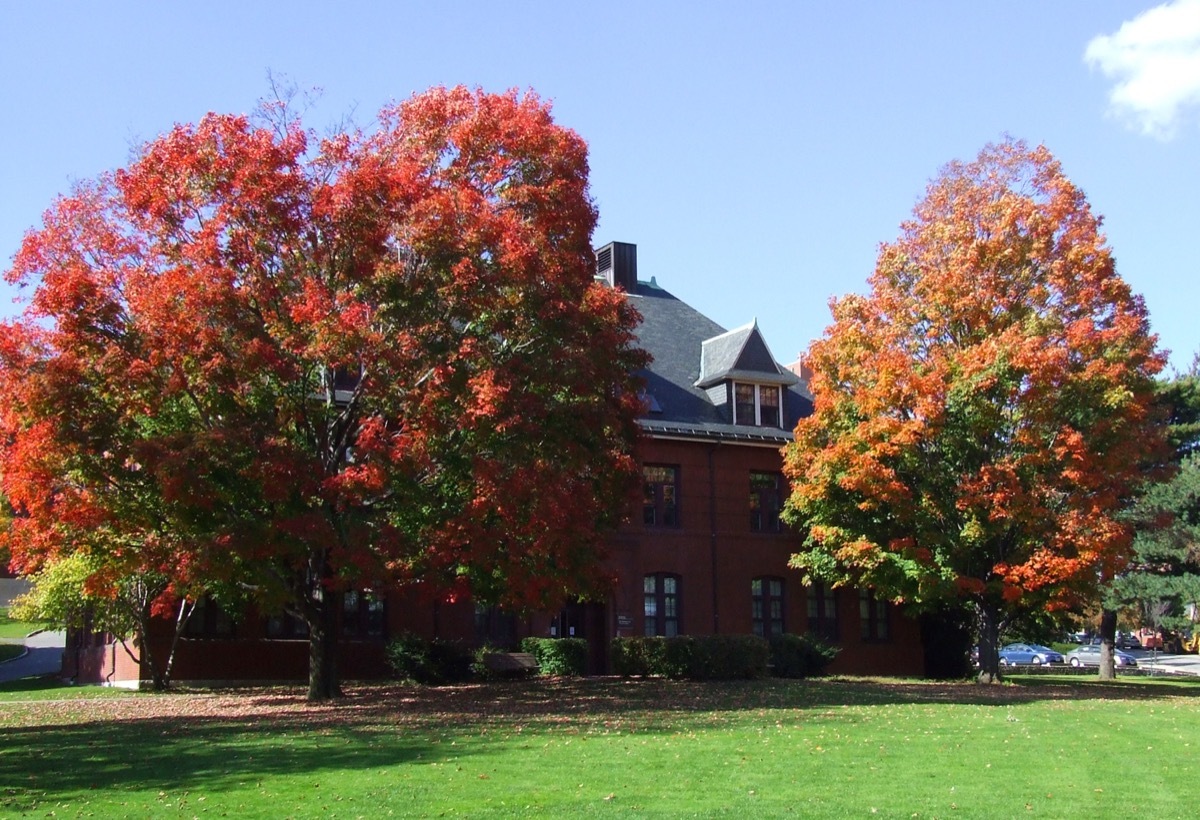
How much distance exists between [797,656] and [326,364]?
15.5 metres

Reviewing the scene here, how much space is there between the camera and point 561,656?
99.8 feet

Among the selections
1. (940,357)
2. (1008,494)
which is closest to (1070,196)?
(940,357)

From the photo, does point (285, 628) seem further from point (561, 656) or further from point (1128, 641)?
point (1128, 641)

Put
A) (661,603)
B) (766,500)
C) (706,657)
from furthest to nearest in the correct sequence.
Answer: (766,500) → (661,603) → (706,657)

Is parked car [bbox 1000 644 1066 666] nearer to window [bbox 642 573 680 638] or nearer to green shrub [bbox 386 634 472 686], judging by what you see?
window [bbox 642 573 680 638]

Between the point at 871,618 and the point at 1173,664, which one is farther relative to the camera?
the point at 1173,664

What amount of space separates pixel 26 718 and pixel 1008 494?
2038 centimetres

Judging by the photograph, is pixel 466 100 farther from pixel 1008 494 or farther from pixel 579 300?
pixel 1008 494

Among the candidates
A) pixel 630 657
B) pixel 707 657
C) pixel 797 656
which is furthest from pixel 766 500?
pixel 707 657

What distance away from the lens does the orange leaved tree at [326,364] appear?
19906mm

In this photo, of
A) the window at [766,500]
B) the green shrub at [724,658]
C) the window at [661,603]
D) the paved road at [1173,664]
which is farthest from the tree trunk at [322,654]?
the paved road at [1173,664]

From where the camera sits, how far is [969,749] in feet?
49.4

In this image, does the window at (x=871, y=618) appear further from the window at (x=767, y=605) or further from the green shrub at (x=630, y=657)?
the green shrub at (x=630, y=657)

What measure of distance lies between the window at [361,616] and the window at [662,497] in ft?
24.7
